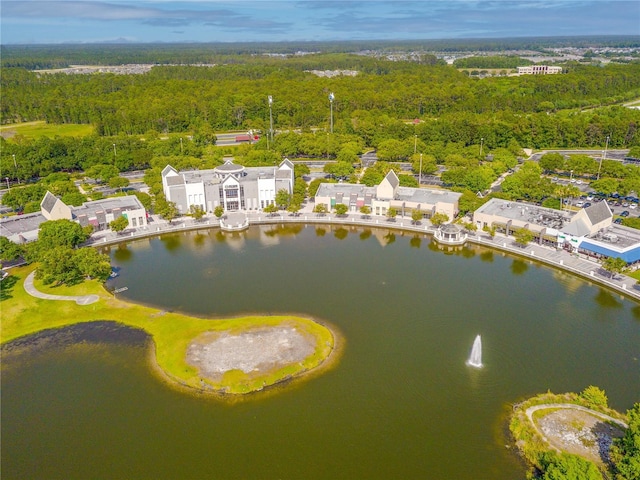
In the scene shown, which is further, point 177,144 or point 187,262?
point 177,144

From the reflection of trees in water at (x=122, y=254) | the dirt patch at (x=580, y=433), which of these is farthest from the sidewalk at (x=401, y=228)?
the dirt patch at (x=580, y=433)

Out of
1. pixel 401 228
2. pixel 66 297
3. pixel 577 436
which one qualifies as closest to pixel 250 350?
pixel 66 297

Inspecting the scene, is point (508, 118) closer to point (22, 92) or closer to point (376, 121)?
point (376, 121)

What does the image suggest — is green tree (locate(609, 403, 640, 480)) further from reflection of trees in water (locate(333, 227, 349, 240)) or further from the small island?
reflection of trees in water (locate(333, 227, 349, 240))

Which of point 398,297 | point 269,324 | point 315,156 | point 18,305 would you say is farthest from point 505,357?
point 315,156

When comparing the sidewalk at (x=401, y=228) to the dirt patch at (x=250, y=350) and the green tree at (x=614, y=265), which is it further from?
the dirt patch at (x=250, y=350)

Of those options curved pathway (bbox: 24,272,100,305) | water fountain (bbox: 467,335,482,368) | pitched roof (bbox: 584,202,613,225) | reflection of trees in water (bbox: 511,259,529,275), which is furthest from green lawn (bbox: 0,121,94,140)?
water fountain (bbox: 467,335,482,368)
